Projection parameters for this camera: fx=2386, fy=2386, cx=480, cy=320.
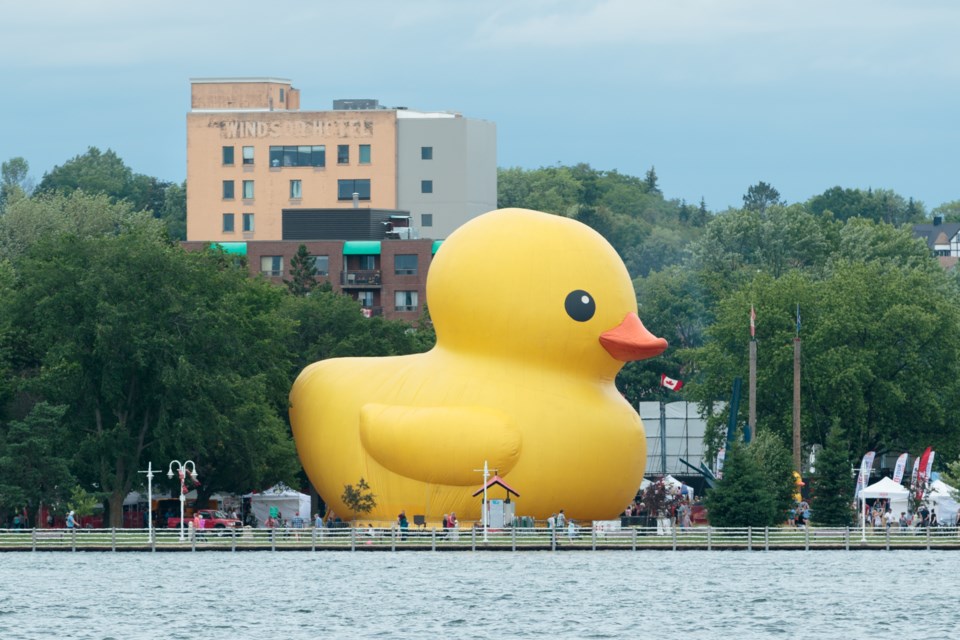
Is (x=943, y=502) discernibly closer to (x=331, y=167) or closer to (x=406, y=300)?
(x=406, y=300)

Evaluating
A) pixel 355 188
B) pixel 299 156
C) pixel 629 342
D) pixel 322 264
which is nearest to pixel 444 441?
pixel 629 342

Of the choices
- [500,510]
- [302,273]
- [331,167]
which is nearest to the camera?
[500,510]

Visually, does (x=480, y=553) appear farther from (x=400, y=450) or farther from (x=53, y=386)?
(x=53, y=386)

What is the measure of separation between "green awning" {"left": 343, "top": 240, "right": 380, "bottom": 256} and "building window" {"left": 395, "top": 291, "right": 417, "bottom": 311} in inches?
109

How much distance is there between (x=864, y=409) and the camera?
92.9 metres

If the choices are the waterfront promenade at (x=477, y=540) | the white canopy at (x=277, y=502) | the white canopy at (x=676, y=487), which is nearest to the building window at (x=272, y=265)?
the white canopy at (x=676, y=487)

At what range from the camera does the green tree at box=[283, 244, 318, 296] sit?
111881 millimetres

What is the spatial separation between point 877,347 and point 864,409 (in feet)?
12.4

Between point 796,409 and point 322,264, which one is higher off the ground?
point 322,264

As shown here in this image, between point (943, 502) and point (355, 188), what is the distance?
2475 inches

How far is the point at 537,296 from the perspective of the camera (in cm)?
7025

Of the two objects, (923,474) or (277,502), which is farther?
(277,502)

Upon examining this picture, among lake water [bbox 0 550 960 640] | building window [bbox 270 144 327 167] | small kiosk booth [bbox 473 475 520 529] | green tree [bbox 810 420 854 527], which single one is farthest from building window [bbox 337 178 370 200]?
small kiosk booth [bbox 473 475 520 529]

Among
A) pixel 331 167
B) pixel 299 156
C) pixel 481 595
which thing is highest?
pixel 299 156
